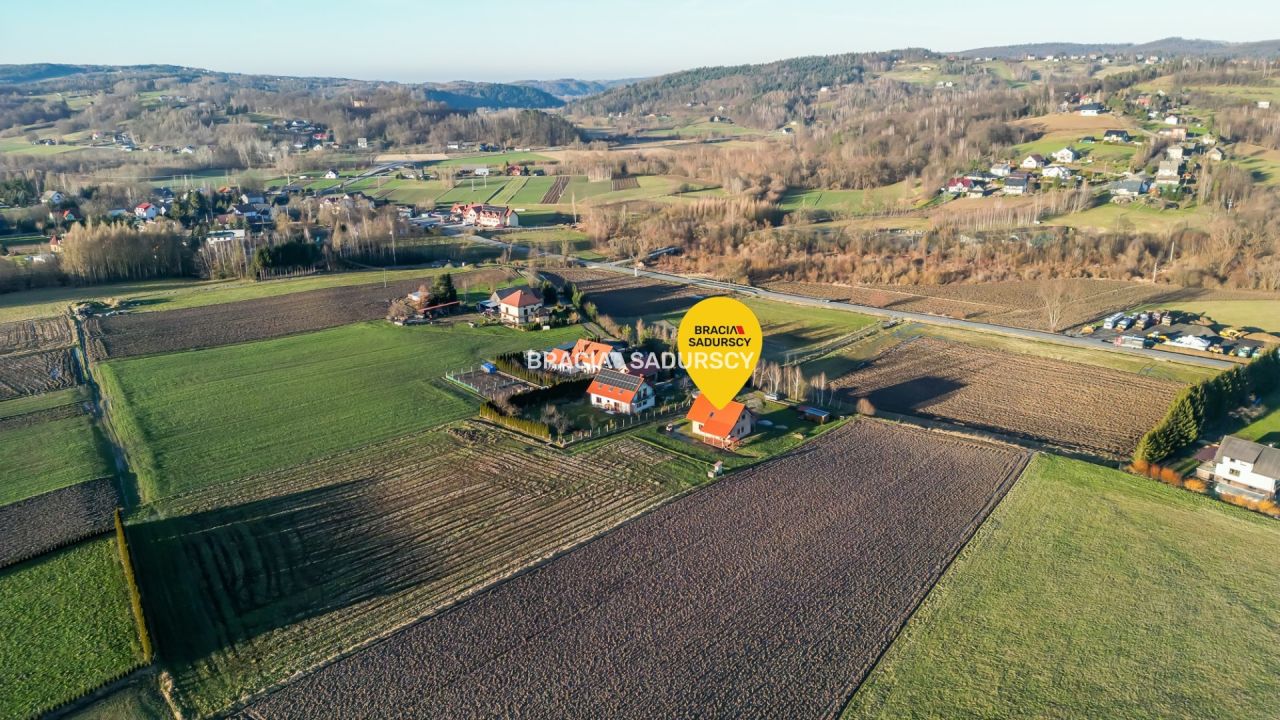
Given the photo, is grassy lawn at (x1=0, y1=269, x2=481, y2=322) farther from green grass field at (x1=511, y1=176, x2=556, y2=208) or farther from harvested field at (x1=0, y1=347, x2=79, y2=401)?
green grass field at (x1=511, y1=176, x2=556, y2=208)

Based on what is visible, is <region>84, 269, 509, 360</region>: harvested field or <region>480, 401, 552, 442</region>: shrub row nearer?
<region>480, 401, 552, 442</region>: shrub row

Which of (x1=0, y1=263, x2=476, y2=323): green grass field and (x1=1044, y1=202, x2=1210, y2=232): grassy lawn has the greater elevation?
(x1=1044, y1=202, x2=1210, y2=232): grassy lawn

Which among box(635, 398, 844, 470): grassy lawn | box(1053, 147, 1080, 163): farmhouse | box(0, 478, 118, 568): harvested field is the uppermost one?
box(1053, 147, 1080, 163): farmhouse

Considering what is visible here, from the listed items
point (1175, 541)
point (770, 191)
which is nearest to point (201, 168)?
point (770, 191)

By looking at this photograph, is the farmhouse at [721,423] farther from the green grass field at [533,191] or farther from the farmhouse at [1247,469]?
the green grass field at [533,191]

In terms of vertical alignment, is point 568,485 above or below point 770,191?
below

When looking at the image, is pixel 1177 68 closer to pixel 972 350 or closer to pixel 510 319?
pixel 972 350

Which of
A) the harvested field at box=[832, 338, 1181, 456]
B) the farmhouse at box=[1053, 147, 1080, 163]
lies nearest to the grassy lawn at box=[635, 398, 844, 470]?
the harvested field at box=[832, 338, 1181, 456]
